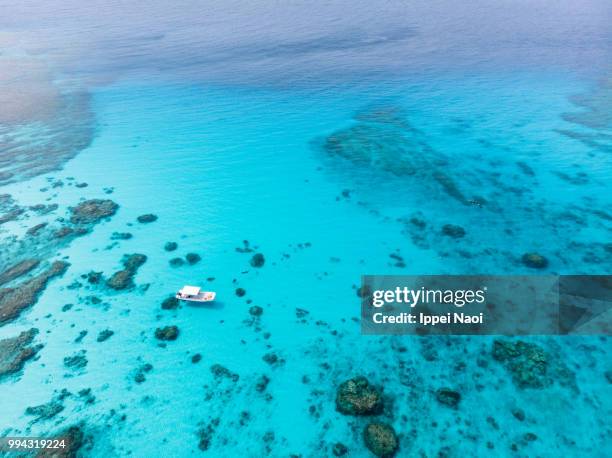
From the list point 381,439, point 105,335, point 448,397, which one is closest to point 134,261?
point 105,335

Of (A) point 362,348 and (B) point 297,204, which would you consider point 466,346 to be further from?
(B) point 297,204

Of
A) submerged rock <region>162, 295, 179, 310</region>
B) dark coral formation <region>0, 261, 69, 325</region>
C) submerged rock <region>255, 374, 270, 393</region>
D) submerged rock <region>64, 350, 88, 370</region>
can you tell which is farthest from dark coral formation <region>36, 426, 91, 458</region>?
dark coral formation <region>0, 261, 69, 325</region>

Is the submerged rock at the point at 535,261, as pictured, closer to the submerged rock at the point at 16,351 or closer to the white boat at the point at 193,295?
the white boat at the point at 193,295

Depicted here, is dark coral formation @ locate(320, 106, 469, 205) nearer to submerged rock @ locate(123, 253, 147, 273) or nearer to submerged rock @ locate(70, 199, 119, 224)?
submerged rock @ locate(123, 253, 147, 273)

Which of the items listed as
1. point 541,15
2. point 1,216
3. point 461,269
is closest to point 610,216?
point 461,269

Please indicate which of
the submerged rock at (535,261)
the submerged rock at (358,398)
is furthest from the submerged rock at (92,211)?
the submerged rock at (535,261)

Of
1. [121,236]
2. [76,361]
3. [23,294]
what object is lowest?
[76,361]

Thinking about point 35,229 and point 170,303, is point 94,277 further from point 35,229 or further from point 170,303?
point 35,229
